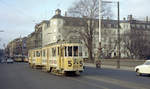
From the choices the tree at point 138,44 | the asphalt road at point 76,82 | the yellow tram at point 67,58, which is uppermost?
the tree at point 138,44

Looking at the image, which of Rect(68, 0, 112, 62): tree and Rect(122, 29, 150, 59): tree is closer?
Rect(68, 0, 112, 62): tree

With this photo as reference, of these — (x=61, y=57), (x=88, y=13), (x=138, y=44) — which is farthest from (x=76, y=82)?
(x=138, y=44)

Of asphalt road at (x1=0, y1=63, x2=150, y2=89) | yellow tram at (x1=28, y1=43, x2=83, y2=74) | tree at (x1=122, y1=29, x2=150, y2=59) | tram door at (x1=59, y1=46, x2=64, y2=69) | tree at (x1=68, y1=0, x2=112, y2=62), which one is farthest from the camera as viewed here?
tree at (x1=122, y1=29, x2=150, y2=59)

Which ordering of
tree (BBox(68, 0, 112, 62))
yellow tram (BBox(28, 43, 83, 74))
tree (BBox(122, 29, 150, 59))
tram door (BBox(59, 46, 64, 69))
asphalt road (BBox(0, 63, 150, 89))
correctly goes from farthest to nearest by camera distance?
tree (BBox(122, 29, 150, 59)) < tree (BBox(68, 0, 112, 62)) < tram door (BBox(59, 46, 64, 69)) < yellow tram (BBox(28, 43, 83, 74)) < asphalt road (BBox(0, 63, 150, 89))

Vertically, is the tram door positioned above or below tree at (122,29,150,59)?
below

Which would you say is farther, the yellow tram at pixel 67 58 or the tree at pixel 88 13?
the tree at pixel 88 13

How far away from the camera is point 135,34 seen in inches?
2768

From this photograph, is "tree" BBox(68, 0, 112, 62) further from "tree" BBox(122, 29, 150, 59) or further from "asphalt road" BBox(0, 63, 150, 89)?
"asphalt road" BBox(0, 63, 150, 89)

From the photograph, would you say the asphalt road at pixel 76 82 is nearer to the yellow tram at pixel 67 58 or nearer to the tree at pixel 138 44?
the yellow tram at pixel 67 58

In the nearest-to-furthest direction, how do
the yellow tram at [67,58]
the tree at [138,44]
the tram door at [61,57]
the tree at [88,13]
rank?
1. the yellow tram at [67,58]
2. the tram door at [61,57]
3. the tree at [88,13]
4. the tree at [138,44]

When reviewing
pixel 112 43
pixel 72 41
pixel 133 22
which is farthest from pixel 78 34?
pixel 133 22

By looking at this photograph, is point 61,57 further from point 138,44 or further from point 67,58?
point 138,44

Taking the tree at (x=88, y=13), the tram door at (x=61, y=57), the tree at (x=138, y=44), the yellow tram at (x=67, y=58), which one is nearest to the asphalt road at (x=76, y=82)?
the yellow tram at (x=67, y=58)

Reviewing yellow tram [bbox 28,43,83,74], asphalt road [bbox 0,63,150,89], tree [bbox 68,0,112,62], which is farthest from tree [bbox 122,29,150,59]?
asphalt road [bbox 0,63,150,89]
